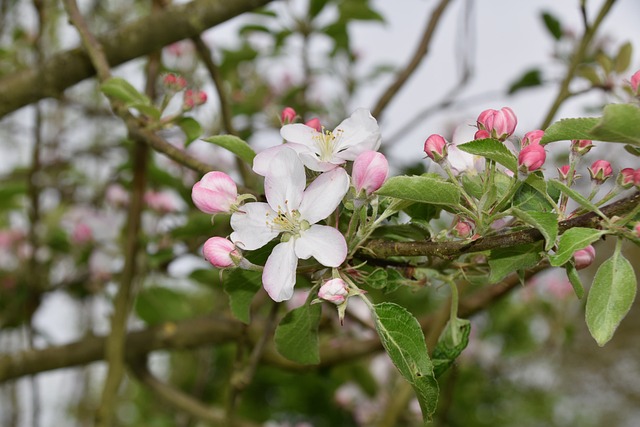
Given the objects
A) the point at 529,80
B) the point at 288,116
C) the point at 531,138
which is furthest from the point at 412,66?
the point at 531,138

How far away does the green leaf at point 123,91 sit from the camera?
0.86 meters

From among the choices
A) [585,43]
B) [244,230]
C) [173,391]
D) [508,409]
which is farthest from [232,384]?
[508,409]

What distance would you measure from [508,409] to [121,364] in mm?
1828

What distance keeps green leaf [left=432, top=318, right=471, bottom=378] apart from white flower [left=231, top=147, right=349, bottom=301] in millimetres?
160

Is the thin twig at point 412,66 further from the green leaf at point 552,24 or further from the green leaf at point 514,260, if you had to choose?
the green leaf at point 514,260

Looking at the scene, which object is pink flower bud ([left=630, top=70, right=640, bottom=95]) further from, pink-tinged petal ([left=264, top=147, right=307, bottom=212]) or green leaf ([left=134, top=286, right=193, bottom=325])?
green leaf ([left=134, top=286, right=193, bottom=325])

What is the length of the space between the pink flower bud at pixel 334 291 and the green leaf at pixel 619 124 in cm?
21

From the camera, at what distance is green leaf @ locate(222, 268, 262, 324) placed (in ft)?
2.21

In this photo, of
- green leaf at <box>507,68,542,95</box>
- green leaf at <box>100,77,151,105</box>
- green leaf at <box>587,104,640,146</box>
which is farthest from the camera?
green leaf at <box>507,68,542,95</box>

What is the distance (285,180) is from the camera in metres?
0.61

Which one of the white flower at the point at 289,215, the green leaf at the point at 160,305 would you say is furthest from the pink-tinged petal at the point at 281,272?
the green leaf at the point at 160,305

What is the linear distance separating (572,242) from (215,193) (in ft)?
0.95

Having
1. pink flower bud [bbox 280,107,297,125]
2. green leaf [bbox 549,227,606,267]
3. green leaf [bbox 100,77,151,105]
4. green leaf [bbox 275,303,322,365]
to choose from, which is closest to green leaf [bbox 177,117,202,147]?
green leaf [bbox 100,77,151,105]

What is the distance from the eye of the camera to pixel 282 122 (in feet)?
2.39
